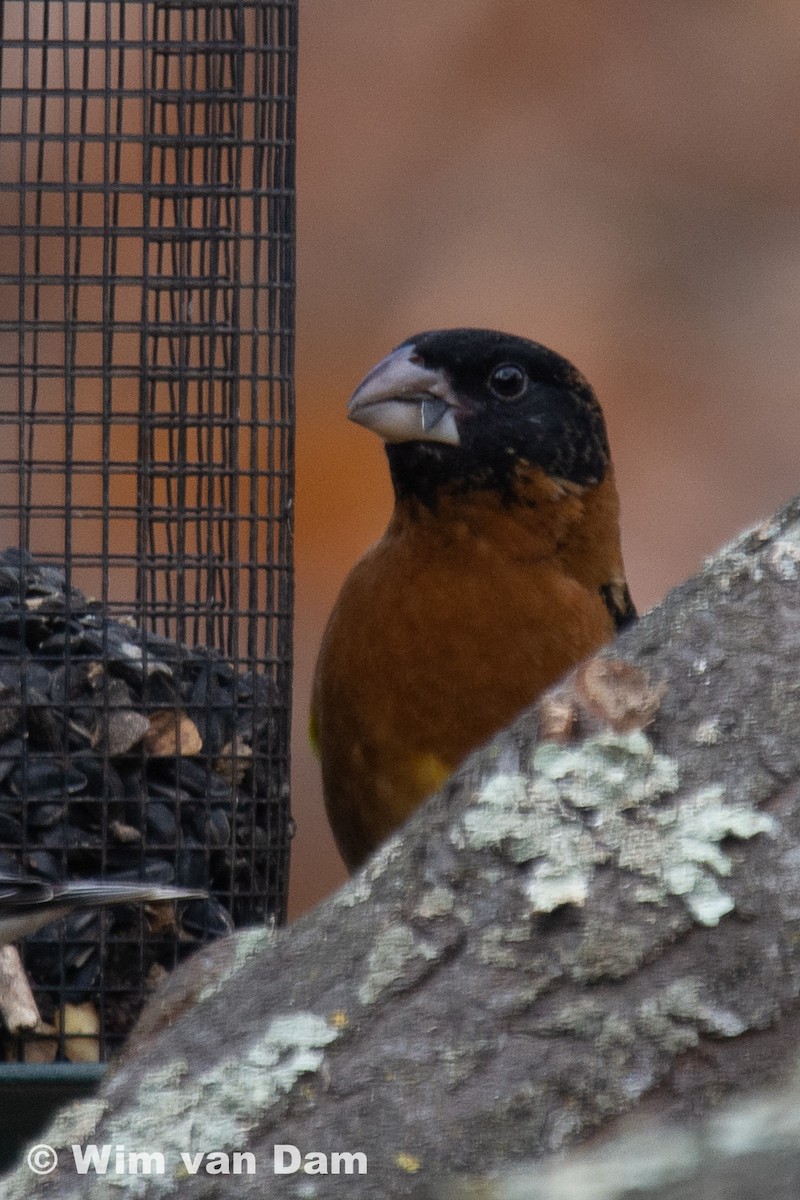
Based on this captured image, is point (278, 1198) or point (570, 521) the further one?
point (570, 521)

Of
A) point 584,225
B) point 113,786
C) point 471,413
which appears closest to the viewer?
point 113,786

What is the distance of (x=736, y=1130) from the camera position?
45.6 inches

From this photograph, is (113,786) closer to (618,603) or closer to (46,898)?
(46,898)

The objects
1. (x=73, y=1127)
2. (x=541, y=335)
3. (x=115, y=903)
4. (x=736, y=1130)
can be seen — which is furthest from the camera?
(x=541, y=335)

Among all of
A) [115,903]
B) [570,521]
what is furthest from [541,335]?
[115,903]

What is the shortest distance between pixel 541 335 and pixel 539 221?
0.44 m

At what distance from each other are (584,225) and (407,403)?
3.03 meters

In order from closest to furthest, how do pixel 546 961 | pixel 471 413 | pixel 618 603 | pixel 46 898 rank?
pixel 546 961 → pixel 46 898 → pixel 471 413 → pixel 618 603

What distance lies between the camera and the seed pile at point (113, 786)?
11.2 feet

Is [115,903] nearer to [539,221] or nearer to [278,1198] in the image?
[278,1198]

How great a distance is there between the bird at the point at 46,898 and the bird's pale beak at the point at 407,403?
3.32 feet

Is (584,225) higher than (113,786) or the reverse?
higher

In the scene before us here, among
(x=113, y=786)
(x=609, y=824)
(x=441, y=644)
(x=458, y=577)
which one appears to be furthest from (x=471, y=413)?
(x=609, y=824)

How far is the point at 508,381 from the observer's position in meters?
3.72
